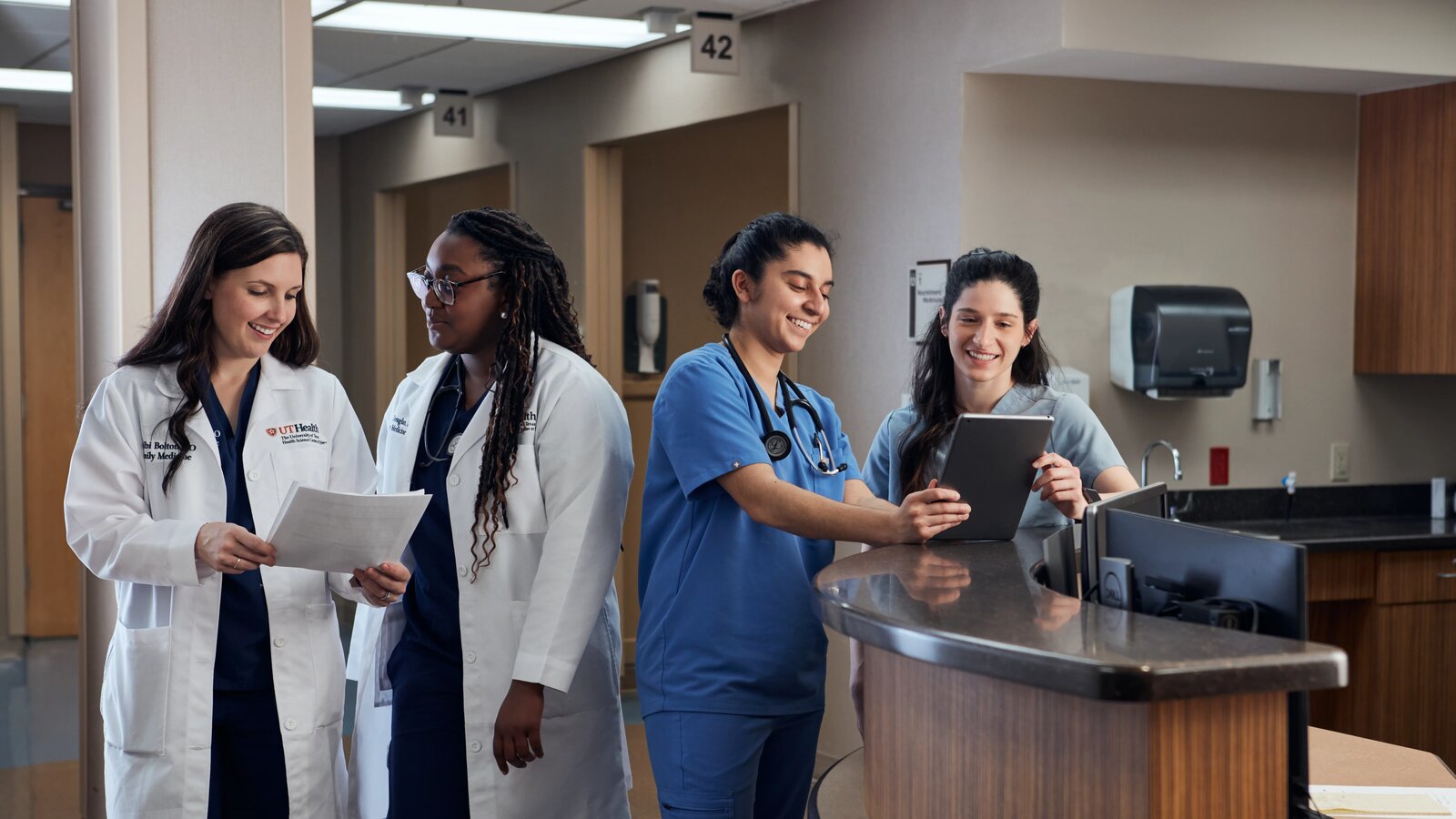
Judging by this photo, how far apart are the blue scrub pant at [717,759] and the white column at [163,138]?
1.37 meters

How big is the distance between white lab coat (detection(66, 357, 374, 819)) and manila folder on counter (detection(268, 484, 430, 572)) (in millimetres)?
175

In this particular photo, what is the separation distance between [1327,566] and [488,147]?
386 cm

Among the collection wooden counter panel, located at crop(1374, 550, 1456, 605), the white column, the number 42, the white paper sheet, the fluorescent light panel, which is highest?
the fluorescent light panel

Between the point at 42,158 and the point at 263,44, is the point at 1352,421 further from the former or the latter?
the point at 42,158

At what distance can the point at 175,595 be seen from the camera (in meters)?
2.12

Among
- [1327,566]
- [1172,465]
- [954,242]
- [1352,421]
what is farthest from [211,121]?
[1352,421]

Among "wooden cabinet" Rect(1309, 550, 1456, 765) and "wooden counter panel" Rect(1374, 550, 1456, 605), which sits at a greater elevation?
"wooden counter panel" Rect(1374, 550, 1456, 605)

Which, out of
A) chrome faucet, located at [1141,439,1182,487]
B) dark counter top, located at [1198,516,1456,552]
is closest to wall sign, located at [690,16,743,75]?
chrome faucet, located at [1141,439,1182,487]

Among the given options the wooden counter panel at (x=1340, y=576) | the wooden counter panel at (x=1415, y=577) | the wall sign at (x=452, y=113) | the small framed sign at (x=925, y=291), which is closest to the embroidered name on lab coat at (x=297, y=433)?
the small framed sign at (x=925, y=291)

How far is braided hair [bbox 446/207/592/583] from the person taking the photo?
2229 millimetres

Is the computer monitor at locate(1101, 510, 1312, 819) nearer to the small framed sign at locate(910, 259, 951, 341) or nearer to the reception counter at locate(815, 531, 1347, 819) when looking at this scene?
the reception counter at locate(815, 531, 1347, 819)

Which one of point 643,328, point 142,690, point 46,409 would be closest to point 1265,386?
point 643,328

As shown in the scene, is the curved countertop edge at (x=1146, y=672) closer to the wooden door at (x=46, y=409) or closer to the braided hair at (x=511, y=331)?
the braided hair at (x=511, y=331)

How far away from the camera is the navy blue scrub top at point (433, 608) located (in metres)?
2.25
